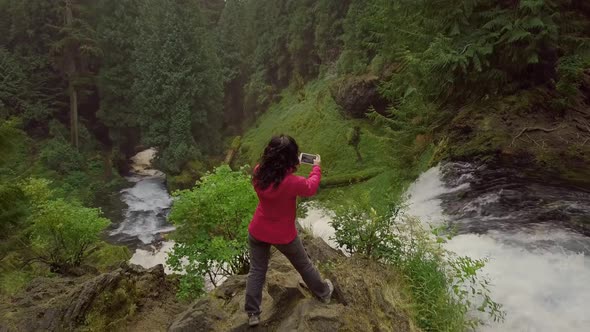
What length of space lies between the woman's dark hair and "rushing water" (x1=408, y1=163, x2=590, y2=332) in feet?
13.3

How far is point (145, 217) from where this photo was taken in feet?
82.4

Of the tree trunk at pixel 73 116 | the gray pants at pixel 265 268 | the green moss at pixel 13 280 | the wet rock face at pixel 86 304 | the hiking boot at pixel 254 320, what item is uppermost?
the gray pants at pixel 265 268

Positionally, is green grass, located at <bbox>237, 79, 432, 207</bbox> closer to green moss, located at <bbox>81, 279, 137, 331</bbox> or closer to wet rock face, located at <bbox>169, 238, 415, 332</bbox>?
wet rock face, located at <bbox>169, 238, 415, 332</bbox>

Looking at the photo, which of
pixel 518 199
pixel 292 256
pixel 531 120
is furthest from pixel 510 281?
pixel 531 120

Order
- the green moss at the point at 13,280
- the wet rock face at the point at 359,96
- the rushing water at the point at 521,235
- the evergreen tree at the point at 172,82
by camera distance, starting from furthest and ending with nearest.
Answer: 1. the evergreen tree at the point at 172,82
2. the wet rock face at the point at 359,96
3. the green moss at the point at 13,280
4. the rushing water at the point at 521,235

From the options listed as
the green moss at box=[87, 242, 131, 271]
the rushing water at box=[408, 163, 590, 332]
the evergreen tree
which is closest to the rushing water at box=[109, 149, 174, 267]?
the green moss at box=[87, 242, 131, 271]

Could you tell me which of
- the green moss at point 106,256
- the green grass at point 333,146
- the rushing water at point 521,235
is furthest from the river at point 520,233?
the green moss at point 106,256

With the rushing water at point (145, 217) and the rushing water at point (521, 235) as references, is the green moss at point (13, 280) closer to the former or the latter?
the rushing water at point (145, 217)

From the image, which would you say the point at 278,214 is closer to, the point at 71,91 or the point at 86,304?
the point at 86,304

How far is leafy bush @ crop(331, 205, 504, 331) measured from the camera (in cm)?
557

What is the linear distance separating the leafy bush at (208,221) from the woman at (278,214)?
2.89 meters

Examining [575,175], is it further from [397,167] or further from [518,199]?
[397,167]

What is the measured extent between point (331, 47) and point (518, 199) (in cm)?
2570

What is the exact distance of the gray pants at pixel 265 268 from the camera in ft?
15.5
